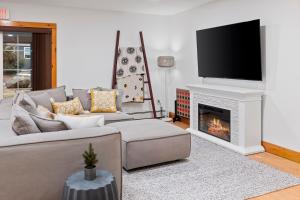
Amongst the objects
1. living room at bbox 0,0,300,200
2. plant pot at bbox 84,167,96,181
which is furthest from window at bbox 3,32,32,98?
plant pot at bbox 84,167,96,181

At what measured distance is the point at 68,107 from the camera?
4.21 meters

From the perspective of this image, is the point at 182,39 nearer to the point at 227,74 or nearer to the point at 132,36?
the point at 132,36

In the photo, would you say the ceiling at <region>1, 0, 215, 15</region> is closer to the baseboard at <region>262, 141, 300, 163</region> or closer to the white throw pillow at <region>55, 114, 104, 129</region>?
the baseboard at <region>262, 141, 300, 163</region>

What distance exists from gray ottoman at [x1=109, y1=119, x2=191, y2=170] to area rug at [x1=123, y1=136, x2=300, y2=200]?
0.37ft

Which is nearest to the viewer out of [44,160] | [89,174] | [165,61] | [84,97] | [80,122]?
[89,174]

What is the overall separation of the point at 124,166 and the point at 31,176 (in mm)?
1329

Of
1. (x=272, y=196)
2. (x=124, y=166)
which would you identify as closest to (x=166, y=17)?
(x=124, y=166)

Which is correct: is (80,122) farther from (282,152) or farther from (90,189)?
(282,152)

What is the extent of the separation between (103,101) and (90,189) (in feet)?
9.77

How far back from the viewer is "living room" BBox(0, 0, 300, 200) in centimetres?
209

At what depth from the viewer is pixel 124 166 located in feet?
10.3

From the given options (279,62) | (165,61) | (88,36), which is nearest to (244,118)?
(279,62)

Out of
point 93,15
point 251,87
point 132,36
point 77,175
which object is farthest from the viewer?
point 132,36

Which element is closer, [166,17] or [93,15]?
[93,15]
